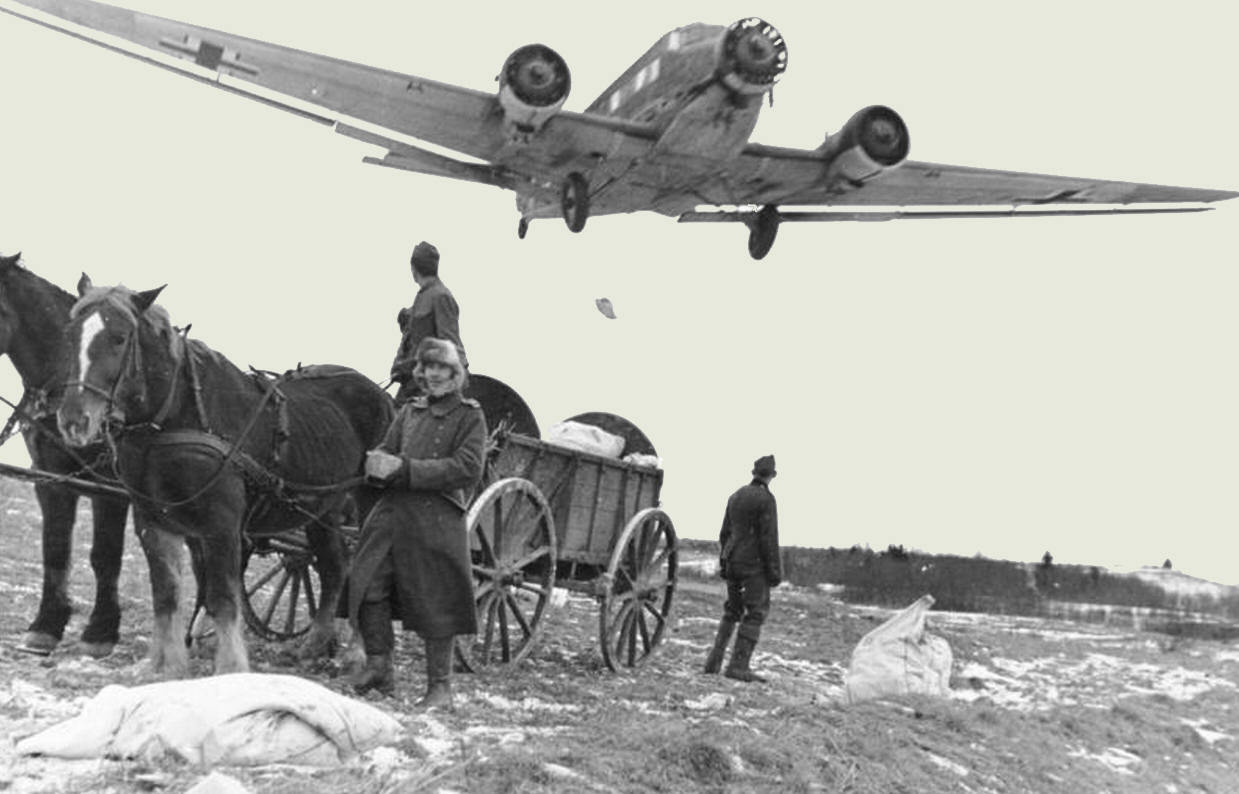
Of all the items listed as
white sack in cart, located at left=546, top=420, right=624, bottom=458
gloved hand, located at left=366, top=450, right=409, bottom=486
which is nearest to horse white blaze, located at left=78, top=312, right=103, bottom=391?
gloved hand, located at left=366, top=450, right=409, bottom=486

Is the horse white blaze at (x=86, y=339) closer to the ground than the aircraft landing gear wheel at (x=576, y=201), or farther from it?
closer to the ground

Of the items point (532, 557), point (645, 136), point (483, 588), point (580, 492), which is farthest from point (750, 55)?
point (483, 588)

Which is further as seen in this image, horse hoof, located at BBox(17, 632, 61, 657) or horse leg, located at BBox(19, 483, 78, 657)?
horse leg, located at BBox(19, 483, 78, 657)

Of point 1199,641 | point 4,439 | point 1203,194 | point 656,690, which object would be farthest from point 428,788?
point 1199,641

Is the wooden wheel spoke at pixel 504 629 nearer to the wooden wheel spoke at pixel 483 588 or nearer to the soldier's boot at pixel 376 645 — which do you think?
the wooden wheel spoke at pixel 483 588

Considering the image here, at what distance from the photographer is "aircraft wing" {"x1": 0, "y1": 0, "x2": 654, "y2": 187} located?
13.1 meters

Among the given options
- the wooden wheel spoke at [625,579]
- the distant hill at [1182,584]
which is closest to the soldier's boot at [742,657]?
the wooden wheel spoke at [625,579]

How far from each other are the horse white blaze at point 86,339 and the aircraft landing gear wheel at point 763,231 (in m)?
11.3

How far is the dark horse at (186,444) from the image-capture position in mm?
6023

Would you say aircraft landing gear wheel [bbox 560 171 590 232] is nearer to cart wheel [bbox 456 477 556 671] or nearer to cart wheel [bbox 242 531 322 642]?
cart wheel [bbox 242 531 322 642]

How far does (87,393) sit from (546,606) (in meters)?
3.54

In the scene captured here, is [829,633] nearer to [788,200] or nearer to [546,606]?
[788,200]

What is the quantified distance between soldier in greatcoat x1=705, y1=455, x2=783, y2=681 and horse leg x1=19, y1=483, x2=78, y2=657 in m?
4.74

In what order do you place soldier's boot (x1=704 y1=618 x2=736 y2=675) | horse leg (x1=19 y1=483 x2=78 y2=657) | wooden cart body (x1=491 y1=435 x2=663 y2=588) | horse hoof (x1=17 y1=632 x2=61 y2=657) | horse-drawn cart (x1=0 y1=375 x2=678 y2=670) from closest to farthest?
horse hoof (x1=17 y1=632 x2=61 y2=657) → horse leg (x1=19 y1=483 x2=78 y2=657) → horse-drawn cart (x1=0 y1=375 x2=678 y2=670) → wooden cart body (x1=491 y1=435 x2=663 y2=588) → soldier's boot (x1=704 y1=618 x2=736 y2=675)
